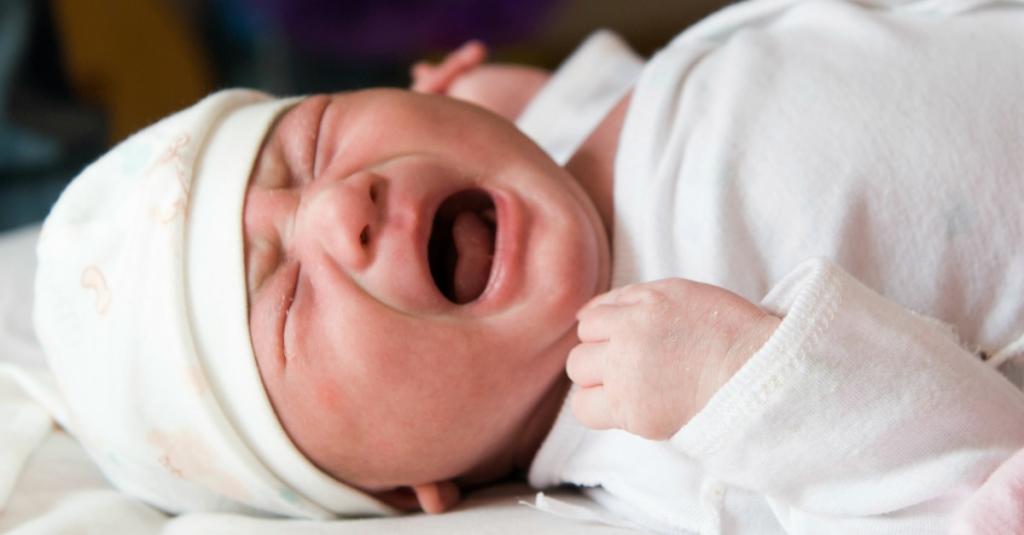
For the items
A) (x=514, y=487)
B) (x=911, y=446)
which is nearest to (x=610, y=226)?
(x=514, y=487)

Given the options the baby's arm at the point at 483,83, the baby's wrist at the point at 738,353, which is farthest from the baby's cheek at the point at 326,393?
the baby's arm at the point at 483,83

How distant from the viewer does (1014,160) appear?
0.91 metres

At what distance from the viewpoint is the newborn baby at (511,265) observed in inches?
35.6

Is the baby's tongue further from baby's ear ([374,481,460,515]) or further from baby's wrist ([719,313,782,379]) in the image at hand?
baby's wrist ([719,313,782,379])

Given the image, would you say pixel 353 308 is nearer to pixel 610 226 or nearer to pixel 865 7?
pixel 610 226

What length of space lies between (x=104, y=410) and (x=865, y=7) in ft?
2.66

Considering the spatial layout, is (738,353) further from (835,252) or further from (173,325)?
(173,325)

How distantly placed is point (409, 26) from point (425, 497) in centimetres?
159

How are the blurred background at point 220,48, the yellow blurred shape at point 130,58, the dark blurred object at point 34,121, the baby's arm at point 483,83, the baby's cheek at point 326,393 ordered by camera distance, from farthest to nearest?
the yellow blurred shape at point 130,58, the blurred background at point 220,48, the dark blurred object at point 34,121, the baby's arm at point 483,83, the baby's cheek at point 326,393

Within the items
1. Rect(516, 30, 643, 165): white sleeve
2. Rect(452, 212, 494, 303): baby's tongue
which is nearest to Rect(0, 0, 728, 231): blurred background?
Rect(516, 30, 643, 165): white sleeve

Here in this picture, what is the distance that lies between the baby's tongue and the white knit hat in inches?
7.3

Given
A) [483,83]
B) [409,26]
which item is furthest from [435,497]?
[409,26]

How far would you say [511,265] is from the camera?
3.08 ft

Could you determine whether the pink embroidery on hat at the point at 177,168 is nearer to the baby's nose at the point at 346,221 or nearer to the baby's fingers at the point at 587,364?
the baby's nose at the point at 346,221
